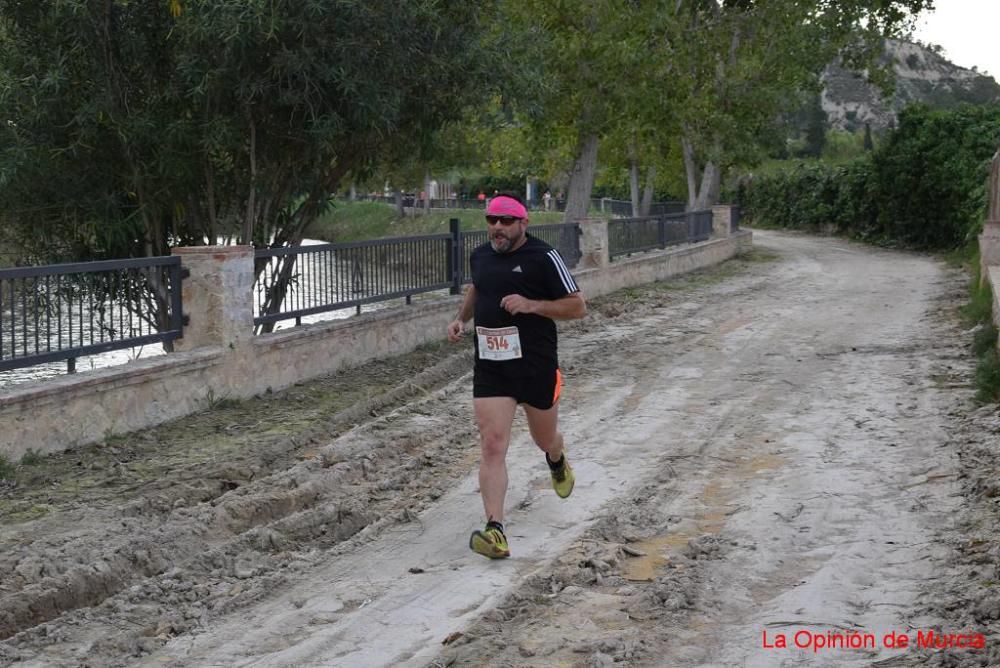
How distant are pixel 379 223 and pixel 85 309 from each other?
59.2 meters

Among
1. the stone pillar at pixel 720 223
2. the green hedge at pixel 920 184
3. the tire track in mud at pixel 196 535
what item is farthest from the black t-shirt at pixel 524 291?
the stone pillar at pixel 720 223

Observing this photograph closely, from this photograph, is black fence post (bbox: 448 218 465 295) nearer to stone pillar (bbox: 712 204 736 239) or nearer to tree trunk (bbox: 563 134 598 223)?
tree trunk (bbox: 563 134 598 223)

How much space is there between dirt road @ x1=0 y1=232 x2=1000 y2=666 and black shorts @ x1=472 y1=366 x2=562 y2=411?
0.79 m

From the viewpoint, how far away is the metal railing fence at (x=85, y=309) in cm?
859

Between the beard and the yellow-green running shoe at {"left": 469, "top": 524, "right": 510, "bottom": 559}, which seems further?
the beard

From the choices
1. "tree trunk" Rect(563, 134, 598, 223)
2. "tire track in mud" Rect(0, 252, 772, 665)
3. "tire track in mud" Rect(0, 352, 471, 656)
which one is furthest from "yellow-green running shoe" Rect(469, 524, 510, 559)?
"tree trunk" Rect(563, 134, 598, 223)

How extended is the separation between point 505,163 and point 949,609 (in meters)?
23.7


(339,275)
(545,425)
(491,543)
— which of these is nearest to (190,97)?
(339,275)

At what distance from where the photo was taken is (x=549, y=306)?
6402 millimetres

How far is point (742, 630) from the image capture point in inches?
205

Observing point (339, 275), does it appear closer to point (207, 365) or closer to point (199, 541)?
point (207, 365)

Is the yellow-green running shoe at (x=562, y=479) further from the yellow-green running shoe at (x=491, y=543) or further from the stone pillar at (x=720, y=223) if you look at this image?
the stone pillar at (x=720, y=223)

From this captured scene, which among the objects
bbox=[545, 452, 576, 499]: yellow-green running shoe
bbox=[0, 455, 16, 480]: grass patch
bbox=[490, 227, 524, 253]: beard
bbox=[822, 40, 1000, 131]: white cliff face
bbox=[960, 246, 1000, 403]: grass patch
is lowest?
bbox=[0, 455, 16, 480]: grass patch

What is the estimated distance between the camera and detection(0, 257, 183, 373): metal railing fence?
8594 mm
